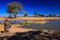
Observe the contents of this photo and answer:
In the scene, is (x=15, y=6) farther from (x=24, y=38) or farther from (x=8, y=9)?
(x=24, y=38)

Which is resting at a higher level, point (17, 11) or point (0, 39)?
point (17, 11)

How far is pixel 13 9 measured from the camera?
67500 millimetres

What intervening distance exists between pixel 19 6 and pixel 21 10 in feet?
7.15

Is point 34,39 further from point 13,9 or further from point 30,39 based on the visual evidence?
point 13,9

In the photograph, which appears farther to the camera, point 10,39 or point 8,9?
point 8,9

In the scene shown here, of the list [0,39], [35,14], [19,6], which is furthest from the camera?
[35,14]

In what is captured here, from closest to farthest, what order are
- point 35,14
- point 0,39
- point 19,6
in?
1. point 0,39
2. point 19,6
3. point 35,14

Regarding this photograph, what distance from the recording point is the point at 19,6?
67125mm

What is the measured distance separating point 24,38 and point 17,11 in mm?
50942

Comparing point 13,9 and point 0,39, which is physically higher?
point 13,9

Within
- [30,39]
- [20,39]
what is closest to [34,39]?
[30,39]

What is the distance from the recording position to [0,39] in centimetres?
1616

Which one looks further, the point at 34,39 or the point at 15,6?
the point at 15,6

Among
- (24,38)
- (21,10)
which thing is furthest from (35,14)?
(24,38)
